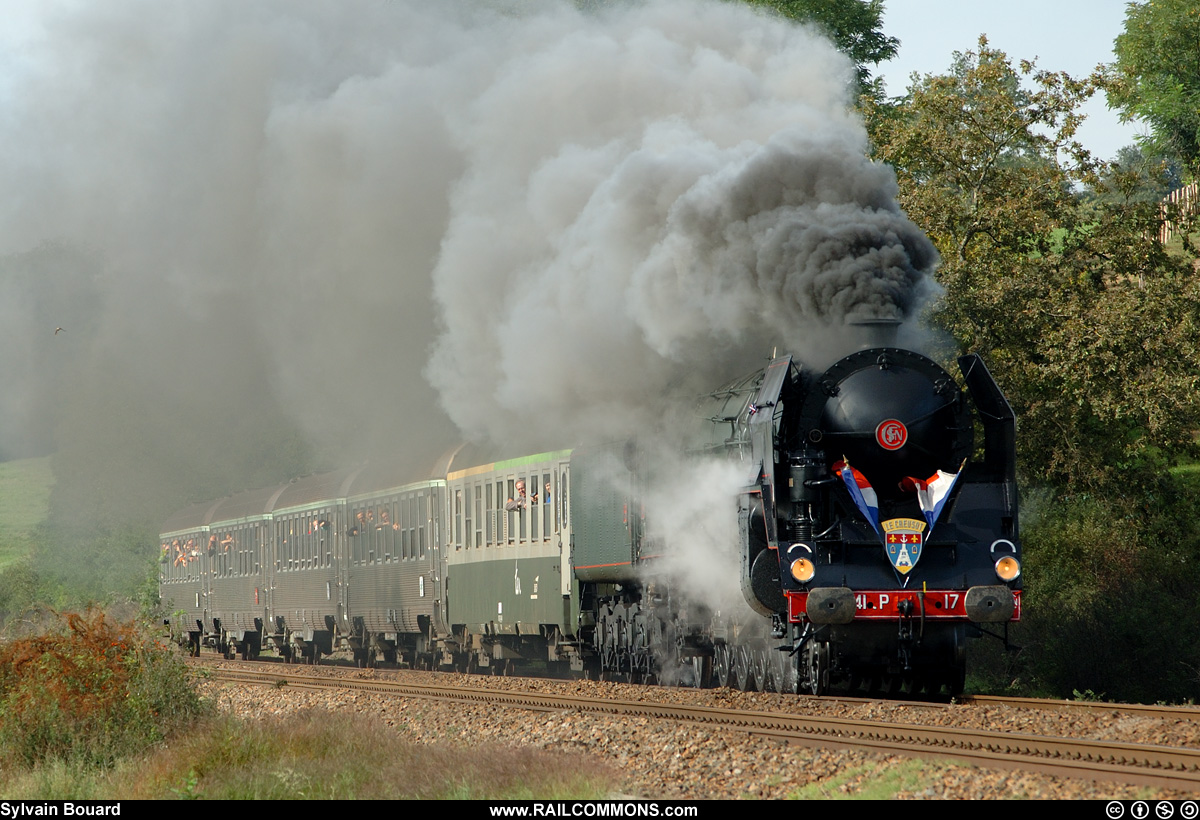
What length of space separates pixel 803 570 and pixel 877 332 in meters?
2.29

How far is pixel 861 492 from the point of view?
11.5 metres

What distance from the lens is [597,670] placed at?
744 inches

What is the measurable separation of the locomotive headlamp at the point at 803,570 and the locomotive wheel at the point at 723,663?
3.04 meters

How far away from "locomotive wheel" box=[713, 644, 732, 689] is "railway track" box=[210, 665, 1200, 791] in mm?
1134

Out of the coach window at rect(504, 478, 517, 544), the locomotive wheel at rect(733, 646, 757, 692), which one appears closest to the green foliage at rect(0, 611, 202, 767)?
the locomotive wheel at rect(733, 646, 757, 692)

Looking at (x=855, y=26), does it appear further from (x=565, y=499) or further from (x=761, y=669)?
(x=761, y=669)

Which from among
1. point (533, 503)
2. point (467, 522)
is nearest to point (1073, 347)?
point (533, 503)

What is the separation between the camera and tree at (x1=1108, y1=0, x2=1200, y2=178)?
3988 cm

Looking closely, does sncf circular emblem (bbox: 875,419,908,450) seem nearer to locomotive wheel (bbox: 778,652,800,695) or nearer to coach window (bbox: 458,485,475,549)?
locomotive wheel (bbox: 778,652,800,695)

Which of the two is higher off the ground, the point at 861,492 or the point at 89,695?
the point at 861,492

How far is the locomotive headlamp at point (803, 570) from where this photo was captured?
1130 cm

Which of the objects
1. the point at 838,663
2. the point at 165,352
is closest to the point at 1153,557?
the point at 838,663

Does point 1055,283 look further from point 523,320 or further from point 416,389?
point 416,389

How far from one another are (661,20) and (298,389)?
11718 mm
